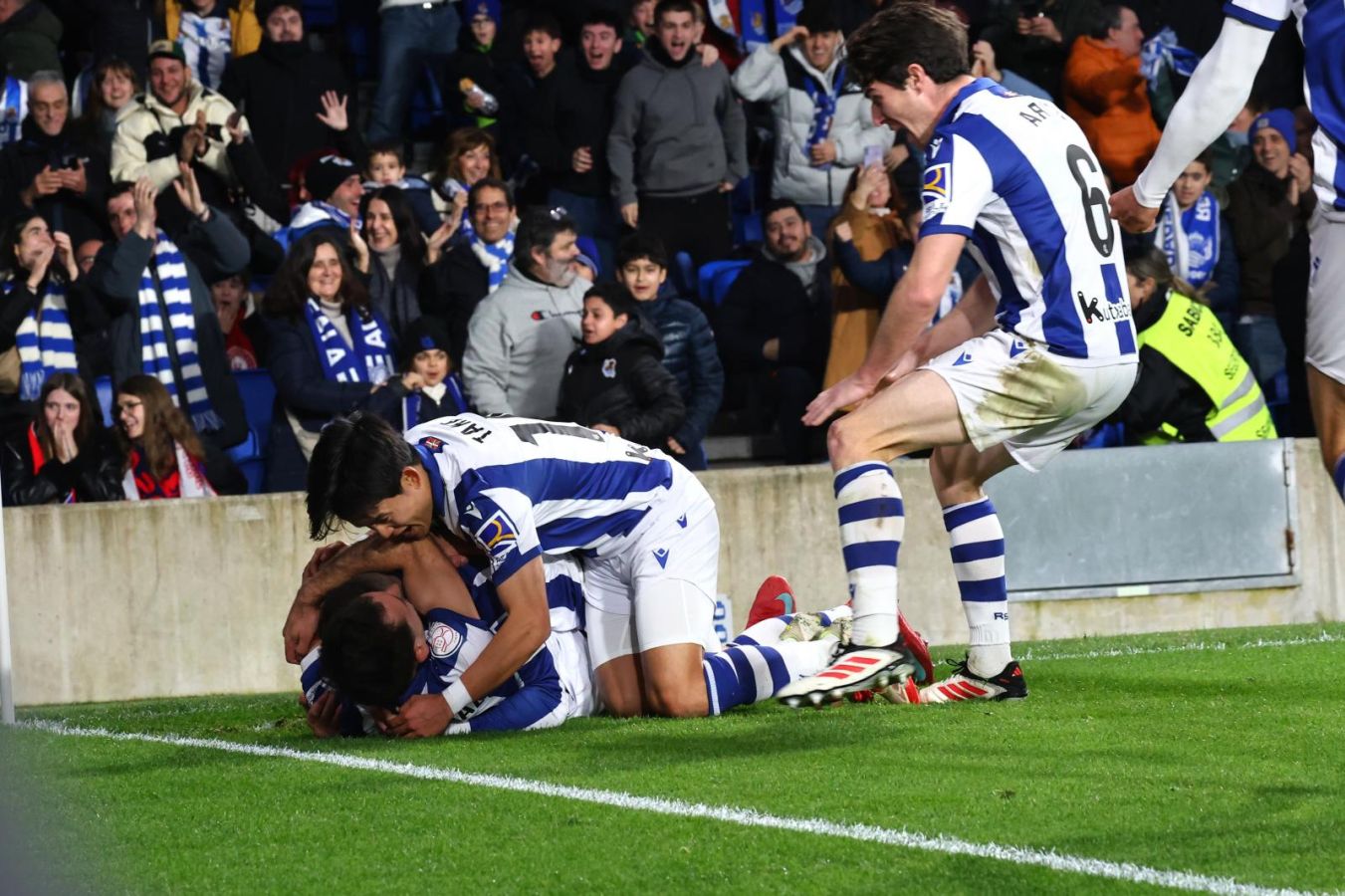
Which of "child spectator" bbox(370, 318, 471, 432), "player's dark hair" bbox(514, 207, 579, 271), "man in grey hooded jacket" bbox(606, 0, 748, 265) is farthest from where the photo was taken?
"man in grey hooded jacket" bbox(606, 0, 748, 265)

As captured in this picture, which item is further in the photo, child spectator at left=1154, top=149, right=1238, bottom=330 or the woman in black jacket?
child spectator at left=1154, top=149, right=1238, bottom=330

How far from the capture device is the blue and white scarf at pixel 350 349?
10.8 m

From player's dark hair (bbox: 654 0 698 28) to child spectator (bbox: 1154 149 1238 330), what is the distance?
11.4 ft

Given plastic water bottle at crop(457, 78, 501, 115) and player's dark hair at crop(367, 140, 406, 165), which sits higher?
plastic water bottle at crop(457, 78, 501, 115)

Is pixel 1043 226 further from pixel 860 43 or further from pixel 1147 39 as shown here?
pixel 1147 39

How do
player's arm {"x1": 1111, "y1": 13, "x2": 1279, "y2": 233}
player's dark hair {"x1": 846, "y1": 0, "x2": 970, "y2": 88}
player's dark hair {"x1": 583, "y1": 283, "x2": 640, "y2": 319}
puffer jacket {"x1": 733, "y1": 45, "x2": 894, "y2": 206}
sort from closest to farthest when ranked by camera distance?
player's arm {"x1": 1111, "y1": 13, "x2": 1279, "y2": 233} → player's dark hair {"x1": 846, "y1": 0, "x2": 970, "y2": 88} → player's dark hair {"x1": 583, "y1": 283, "x2": 640, "y2": 319} → puffer jacket {"x1": 733, "y1": 45, "x2": 894, "y2": 206}

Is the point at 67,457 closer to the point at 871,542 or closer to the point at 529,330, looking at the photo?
the point at 529,330

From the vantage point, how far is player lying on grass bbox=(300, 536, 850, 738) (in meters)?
6.10

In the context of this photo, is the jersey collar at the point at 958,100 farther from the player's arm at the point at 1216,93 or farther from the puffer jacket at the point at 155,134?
the puffer jacket at the point at 155,134

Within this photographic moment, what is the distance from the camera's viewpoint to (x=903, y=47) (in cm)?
598

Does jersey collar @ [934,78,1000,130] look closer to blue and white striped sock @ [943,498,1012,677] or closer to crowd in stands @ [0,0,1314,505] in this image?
blue and white striped sock @ [943,498,1012,677]

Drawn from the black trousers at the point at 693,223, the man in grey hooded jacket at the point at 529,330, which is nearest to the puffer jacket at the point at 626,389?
the man in grey hooded jacket at the point at 529,330

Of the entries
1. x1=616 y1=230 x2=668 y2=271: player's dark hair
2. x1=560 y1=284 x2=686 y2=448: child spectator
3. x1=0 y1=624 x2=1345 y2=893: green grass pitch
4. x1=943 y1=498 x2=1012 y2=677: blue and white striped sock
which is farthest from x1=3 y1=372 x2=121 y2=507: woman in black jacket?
x1=943 y1=498 x2=1012 y2=677: blue and white striped sock

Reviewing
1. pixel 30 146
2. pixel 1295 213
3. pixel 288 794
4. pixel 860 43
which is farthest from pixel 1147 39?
pixel 288 794
